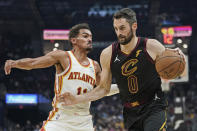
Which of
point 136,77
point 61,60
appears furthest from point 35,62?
point 136,77

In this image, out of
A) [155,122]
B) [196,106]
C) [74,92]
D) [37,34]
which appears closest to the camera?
[155,122]

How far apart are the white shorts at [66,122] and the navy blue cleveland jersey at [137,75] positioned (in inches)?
32.6

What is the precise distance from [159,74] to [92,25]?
574 inches

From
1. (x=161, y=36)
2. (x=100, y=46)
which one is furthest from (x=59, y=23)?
(x=161, y=36)

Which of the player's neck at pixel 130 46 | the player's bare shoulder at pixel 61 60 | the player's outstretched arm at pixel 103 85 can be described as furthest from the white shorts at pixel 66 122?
the player's neck at pixel 130 46

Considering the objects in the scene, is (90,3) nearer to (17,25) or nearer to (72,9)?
(72,9)

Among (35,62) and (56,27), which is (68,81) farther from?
(56,27)

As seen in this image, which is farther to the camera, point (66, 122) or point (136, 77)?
point (66, 122)

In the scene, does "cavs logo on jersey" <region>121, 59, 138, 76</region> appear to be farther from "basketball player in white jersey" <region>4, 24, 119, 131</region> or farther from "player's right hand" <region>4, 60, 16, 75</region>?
"player's right hand" <region>4, 60, 16, 75</region>

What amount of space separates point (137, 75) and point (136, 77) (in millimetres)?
28

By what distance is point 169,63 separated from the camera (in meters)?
3.97

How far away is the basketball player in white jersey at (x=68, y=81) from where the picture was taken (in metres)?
4.58

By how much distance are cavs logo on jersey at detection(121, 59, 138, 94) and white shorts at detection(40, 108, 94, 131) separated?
978 millimetres

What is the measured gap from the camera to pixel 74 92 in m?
4.74
